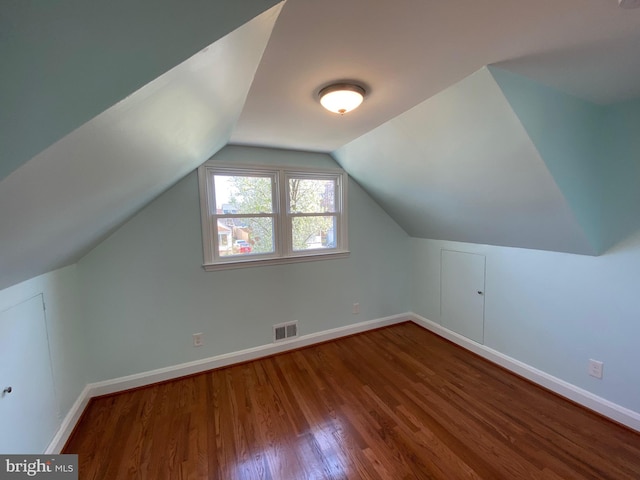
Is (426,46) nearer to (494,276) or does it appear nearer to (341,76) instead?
(341,76)

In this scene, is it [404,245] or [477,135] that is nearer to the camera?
[477,135]

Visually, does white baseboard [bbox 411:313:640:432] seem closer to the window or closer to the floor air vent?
the window

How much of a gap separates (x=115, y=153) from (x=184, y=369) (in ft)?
7.34

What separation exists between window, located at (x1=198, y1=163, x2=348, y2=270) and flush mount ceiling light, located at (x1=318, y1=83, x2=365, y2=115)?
1.33 m

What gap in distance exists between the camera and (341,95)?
1410 millimetres

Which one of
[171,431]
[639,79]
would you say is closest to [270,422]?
[171,431]

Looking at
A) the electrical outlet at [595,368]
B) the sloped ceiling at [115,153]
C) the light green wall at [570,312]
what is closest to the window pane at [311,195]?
the sloped ceiling at [115,153]

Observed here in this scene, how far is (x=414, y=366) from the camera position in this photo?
2547mm

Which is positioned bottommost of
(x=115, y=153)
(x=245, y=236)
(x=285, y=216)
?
(x=245, y=236)

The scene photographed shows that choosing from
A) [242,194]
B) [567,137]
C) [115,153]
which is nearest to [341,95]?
[115,153]

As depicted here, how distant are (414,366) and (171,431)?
7.01ft

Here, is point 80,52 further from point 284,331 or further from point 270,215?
point 284,331

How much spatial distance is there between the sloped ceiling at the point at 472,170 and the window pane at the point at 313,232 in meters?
0.71

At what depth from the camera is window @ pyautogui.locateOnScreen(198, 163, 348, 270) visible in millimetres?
2521
